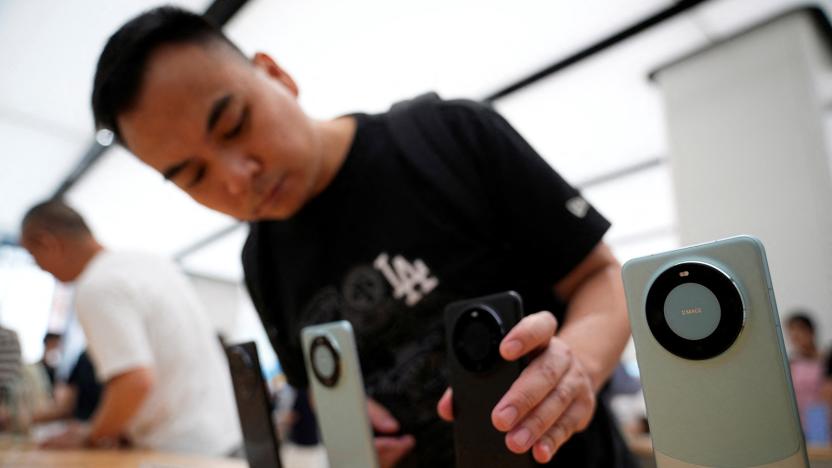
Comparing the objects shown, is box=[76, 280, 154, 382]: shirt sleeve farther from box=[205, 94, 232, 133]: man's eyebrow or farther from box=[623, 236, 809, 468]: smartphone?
box=[623, 236, 809, 468]: smartphone

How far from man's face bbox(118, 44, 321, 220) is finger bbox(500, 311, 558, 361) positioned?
0.37m

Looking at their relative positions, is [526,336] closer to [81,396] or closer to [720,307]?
[720,307]

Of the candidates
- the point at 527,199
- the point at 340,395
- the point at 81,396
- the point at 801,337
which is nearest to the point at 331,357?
the point at 340,395

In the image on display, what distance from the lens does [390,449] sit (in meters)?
0.54

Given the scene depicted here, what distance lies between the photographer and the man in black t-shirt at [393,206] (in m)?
0.54

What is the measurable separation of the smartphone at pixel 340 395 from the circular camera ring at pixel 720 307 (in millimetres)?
264

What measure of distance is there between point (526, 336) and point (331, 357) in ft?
0.69

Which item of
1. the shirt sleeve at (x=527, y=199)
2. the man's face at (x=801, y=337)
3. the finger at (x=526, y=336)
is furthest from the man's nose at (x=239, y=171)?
the man's face at (x=801, y=337)

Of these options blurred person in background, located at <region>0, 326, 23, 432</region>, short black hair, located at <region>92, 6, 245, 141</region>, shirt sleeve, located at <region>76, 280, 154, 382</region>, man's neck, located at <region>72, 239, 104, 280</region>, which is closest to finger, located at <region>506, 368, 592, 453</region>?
short black hair, located at <region>92, 6, 245, 141</region>

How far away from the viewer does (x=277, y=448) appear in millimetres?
484

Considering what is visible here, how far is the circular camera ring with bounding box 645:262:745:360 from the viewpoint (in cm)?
24

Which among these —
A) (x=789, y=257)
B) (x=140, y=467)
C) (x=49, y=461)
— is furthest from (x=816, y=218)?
(x=49, y=461)

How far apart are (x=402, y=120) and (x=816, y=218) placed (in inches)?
43.5

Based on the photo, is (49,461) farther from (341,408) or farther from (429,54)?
(429,54)
